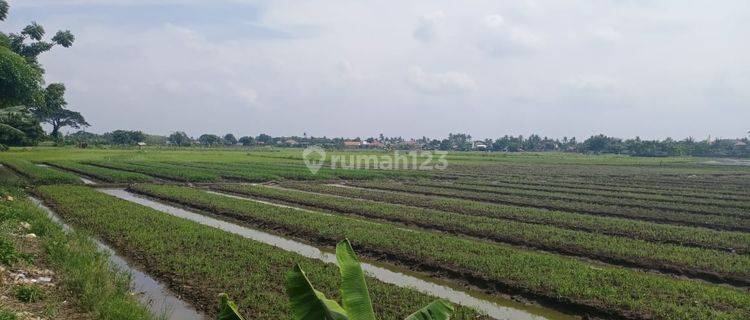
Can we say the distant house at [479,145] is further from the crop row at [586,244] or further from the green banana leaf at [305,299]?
the green banana leaf at [305,299]

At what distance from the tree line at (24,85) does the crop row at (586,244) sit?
13732 mm

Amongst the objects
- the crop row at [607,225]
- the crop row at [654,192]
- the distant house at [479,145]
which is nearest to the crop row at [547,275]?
the crop row at [607,225]

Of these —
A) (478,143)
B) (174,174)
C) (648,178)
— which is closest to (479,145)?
(478,143)

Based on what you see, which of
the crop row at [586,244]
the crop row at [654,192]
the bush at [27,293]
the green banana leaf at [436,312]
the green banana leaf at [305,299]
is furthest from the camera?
the crop row at [654,192]

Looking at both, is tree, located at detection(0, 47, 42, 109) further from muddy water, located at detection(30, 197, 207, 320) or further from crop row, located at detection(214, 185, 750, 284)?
crop row, located at detection(214, 185, 750, 284)

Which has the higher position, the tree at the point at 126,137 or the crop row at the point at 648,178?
the tree at the point at 126,137

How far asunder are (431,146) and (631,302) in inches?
6107

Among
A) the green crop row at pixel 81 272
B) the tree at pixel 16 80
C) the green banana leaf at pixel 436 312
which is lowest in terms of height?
the green crop row at pixel 81 272

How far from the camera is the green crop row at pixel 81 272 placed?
25.8 feet

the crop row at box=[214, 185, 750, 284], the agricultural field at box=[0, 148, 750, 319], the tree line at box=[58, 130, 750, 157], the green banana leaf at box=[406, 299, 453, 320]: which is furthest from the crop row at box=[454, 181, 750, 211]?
the tree line at box=[58, 130, 750, 157]

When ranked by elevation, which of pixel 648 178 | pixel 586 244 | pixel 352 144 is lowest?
pixel 648 178

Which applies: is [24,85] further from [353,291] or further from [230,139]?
[230,139]

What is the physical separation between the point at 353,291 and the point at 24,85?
72.5ft

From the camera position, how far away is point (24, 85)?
20734 mm
